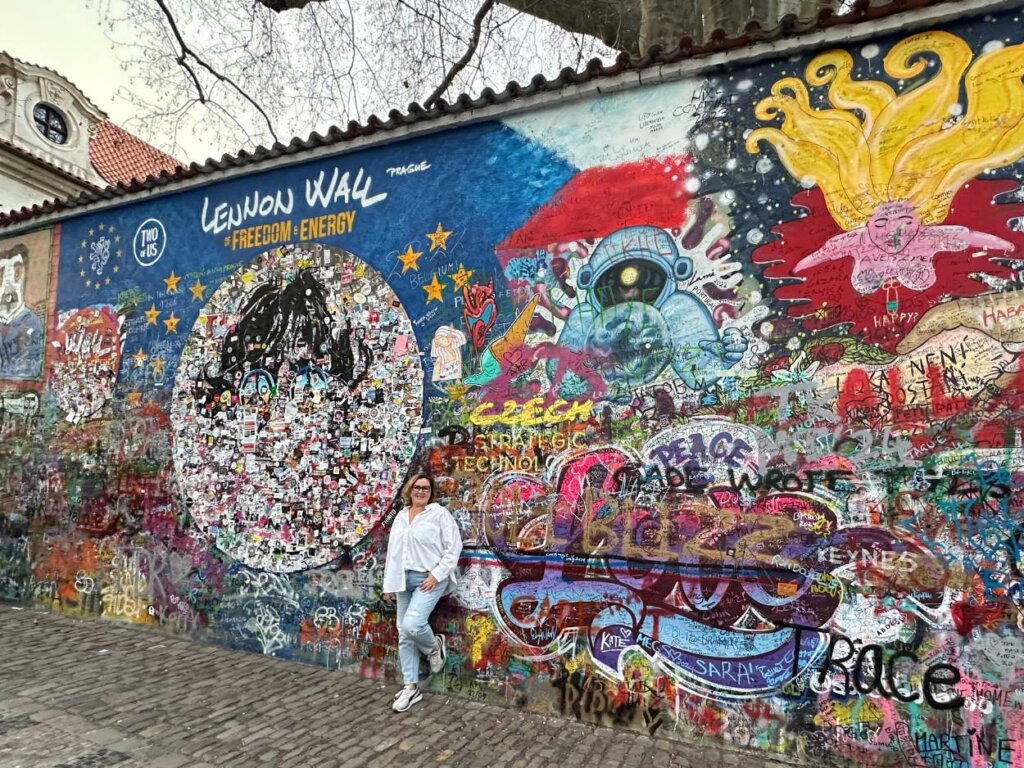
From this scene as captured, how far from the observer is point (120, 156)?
20.4 m

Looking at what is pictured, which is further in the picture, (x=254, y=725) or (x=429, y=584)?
(x=429, y=584)

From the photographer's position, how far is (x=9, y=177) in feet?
53.3

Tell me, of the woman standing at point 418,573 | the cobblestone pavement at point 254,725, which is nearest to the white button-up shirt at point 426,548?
the woman standing at point 418,573

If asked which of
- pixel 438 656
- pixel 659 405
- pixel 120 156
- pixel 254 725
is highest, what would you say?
pixel 120 156

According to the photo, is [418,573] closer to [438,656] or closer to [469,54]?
[438,656]

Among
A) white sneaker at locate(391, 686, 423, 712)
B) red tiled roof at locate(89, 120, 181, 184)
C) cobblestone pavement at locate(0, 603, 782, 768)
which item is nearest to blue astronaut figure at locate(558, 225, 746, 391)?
cobblestone pavement at locate(0, 603, 782, 768)

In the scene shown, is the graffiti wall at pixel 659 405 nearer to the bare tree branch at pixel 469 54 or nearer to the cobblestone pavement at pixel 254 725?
the cobblestone pavement at pixel 254 725

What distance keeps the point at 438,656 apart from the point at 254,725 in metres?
1.35

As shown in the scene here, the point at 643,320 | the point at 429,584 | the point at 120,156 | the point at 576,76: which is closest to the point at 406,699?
the point at 429,584

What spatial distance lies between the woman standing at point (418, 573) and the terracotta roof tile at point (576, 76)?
309 centimetres

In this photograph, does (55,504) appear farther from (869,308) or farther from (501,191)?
(869,308)

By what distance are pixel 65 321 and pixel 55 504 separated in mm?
2207

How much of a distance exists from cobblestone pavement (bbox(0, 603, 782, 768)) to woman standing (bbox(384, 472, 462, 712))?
12.6 inches

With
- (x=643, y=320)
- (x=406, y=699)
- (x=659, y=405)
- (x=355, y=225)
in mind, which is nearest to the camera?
(x=659, y=405)
